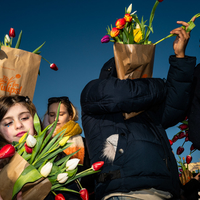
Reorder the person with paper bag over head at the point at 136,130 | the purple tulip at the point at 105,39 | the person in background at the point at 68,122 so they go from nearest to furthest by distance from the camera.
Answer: the person with paper bag over head at the point at 136,130 → the purple tulip at the point at 105,39 → the person in background at the point at 68,122

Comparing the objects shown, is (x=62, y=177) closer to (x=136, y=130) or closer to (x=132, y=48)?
(x=136, y=130)

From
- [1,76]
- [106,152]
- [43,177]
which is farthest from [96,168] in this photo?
[1,76]

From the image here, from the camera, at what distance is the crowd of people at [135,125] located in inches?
52.6

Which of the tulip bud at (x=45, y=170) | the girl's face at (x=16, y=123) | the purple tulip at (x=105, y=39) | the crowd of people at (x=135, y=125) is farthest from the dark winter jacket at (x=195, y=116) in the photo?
the girl's face at (x=16, y=123)

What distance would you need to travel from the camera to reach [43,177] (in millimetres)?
1115

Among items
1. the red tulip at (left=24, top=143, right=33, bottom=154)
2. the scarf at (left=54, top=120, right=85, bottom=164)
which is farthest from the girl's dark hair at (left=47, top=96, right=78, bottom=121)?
the red tulip at (left=24, top=143, right=33, bottom=154)

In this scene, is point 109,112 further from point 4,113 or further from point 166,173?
point 4,113

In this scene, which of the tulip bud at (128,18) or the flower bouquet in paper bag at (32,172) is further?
the tulip bud at (128,18)

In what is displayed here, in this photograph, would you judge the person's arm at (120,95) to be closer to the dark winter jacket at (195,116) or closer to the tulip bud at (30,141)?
the dark winter jacket at (195,116)

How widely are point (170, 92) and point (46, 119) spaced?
6.58 feet

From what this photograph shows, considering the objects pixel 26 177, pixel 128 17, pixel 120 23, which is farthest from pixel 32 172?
pixel 128 17

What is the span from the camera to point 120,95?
1.38 m

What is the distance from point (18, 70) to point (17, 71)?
0.04ft

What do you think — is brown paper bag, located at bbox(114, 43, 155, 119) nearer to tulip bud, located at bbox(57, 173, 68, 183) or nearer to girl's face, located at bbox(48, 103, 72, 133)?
tulip bud, located at bbox(57, 173, 68, 183)
